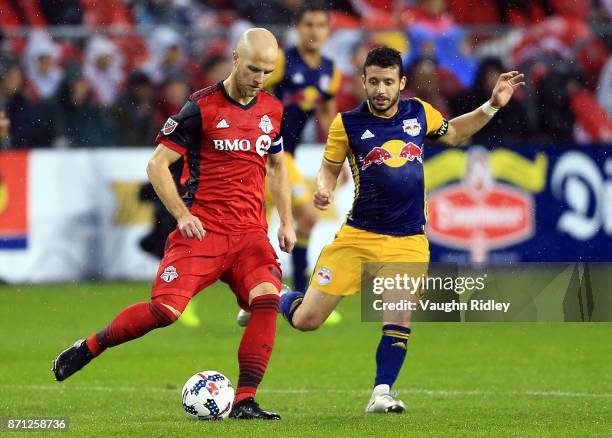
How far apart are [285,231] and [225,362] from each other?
2.78m

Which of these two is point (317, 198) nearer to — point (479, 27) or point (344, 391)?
point (344, 391)

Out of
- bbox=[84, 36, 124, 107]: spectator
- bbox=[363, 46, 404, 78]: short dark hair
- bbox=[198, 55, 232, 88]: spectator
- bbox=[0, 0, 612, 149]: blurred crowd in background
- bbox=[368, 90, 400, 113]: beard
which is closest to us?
bbox=[363, 46, 404, 78]: short dark hair

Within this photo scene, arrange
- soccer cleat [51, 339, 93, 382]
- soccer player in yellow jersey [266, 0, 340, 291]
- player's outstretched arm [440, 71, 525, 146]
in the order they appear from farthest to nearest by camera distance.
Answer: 1. soccer player in yellow jersey [266, 0, 340, 291]
2. player's outstretched arm [440, 71, 525, 146]
3. soccer cleat [51, 339, 93, 382]

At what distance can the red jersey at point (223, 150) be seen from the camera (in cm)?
779

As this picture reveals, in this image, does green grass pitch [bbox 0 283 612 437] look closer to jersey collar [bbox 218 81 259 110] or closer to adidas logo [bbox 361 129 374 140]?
adidas logo [bbox 361 129 374 140]

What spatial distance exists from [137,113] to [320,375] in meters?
7.32

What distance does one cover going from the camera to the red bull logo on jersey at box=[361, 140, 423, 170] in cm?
827

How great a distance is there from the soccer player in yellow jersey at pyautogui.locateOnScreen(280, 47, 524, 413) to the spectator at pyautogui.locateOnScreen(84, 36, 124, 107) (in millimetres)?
8854

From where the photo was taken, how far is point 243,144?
789 centimetres

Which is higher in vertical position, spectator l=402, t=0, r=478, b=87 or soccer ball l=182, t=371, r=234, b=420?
spectator l=402, t=0, r=478, b=87

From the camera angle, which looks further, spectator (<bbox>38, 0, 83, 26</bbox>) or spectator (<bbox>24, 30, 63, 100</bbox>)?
spectator (<bbox>38, 0, 83, 26</bbox>)

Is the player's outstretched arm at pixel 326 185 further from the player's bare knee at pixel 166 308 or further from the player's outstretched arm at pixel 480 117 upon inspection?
the player's bare knee at pixel 166 308

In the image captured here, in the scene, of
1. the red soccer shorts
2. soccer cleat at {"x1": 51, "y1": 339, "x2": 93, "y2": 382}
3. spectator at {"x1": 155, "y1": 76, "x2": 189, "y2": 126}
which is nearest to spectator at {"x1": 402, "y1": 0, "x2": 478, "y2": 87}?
spectator at {"x1": 155, "y1": 76, "x2": 189, "y2": 126}

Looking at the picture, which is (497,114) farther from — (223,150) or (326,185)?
(223,150)
